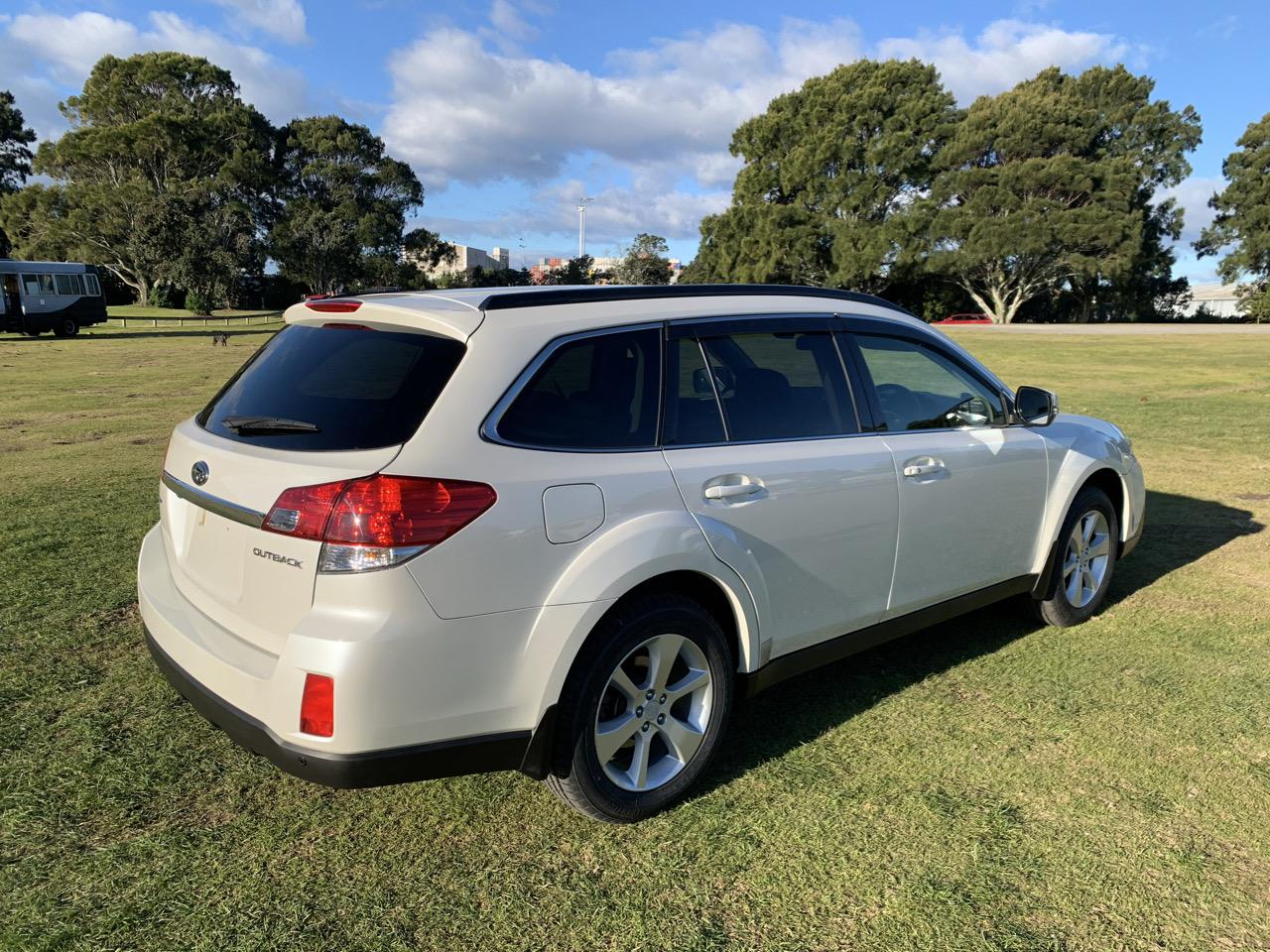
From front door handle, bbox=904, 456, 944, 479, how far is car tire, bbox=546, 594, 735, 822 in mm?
1128

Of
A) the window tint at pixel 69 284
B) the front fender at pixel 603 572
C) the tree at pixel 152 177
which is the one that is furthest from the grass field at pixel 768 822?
the tree at pixel 152 177

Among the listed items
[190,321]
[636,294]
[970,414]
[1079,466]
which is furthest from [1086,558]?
[190,321]

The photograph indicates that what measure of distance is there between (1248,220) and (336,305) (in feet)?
201

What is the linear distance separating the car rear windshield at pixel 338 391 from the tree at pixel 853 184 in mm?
51687

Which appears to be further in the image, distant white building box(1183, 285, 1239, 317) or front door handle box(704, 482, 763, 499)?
distant white building box(1183, 285, 1239, 317)

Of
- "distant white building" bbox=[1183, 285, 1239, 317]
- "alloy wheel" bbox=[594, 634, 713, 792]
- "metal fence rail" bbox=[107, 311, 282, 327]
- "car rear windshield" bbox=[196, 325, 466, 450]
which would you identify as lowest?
"metal fence rail" bbox=[107, 311, 282, 327]

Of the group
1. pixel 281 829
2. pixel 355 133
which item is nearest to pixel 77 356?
pixel 281 829

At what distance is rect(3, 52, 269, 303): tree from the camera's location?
4762 cm

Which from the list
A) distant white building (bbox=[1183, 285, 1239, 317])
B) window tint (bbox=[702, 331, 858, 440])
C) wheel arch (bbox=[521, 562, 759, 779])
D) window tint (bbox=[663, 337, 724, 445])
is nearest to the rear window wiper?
wheel arch (bbox=[521, 562, 759, 779])

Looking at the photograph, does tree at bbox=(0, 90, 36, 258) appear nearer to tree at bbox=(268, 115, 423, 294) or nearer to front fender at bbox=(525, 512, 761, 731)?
tree at bbox=(268, 115, 423, 294)

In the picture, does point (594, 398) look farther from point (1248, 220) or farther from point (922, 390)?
point (1248, 220)

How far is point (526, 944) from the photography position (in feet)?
7.55

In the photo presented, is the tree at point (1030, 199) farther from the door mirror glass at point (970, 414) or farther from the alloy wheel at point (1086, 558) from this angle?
the door mirror glass at point (970, 414)

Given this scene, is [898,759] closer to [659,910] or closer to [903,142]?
[659,910]
